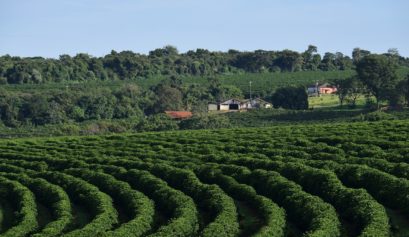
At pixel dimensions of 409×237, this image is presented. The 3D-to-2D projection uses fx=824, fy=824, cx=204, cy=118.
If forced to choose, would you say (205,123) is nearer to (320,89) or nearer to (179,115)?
(179,115)

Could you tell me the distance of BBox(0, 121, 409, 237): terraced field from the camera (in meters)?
26.4

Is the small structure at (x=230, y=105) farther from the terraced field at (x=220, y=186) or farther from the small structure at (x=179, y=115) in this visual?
the terraced field at (x=220, y=186)

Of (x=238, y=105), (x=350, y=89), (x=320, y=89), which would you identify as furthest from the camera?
(x=320, y=89)

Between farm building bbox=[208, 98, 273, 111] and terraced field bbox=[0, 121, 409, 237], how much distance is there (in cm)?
A: 6878

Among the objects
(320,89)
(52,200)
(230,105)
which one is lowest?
(230,105)

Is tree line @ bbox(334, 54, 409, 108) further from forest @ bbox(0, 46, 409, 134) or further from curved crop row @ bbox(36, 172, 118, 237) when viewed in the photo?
curved crop row @ bbox(36, 172, 118, 237)

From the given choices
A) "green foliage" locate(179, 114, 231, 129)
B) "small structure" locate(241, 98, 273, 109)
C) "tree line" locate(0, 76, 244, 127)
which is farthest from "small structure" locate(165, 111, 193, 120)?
"green foliage" locate(179, 114, 231, 129)

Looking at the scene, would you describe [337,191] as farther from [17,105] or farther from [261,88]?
[261,88]

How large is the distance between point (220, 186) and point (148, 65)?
467ft

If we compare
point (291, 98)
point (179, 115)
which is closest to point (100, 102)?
point (179, 115)

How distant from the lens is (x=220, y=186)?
116ft

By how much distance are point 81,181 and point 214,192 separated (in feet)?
28.9

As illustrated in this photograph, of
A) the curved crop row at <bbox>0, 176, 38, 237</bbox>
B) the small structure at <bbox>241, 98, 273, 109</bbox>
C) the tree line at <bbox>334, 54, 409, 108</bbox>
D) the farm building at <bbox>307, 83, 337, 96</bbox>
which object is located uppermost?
the tree line at <bbox>334, 54, 409, 108</bbox>

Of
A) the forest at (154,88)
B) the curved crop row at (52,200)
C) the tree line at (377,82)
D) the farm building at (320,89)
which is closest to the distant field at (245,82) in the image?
the forest at (154,88)
